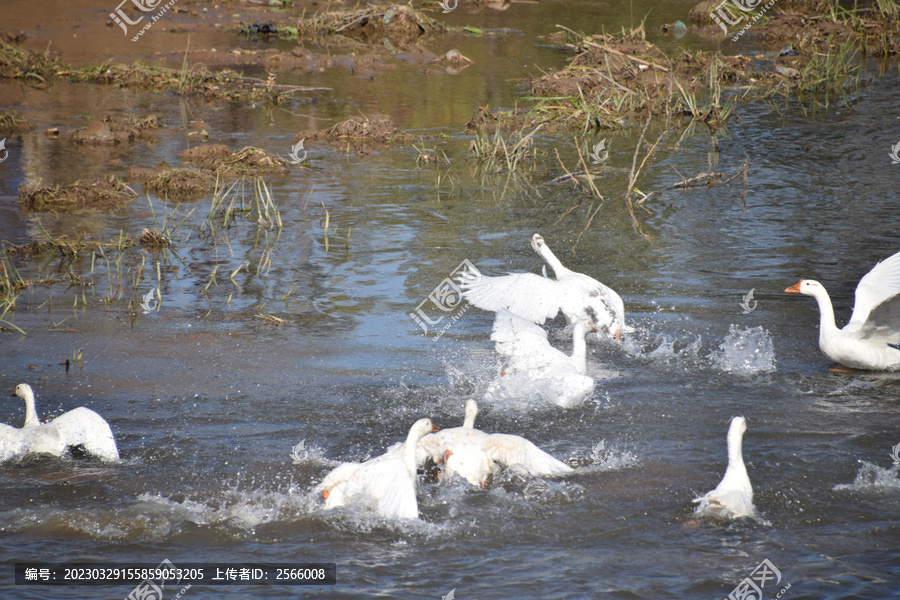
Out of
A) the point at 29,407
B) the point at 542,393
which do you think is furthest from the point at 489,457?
the point at 29,407

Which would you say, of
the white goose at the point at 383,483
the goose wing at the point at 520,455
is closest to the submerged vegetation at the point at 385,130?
the white goose at the point at 383,483

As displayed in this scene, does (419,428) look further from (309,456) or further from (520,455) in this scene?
(309,456)

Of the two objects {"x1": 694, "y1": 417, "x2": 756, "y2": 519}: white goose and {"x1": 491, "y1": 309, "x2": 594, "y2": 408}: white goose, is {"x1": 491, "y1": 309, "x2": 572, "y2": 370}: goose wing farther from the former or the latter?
{"x1": 694, "y1": 417, "x2": 756, "y2": 519}: white goose

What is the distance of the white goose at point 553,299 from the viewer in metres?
6.10

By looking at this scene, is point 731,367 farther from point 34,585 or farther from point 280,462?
point 34,585

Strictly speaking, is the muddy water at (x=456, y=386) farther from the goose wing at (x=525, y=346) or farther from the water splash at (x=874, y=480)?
the goose wing at (x=525, y=346)

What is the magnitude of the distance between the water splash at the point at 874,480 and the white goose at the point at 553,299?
1.93 metres

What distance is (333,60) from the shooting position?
58.6 ft

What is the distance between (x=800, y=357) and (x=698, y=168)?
486 cm

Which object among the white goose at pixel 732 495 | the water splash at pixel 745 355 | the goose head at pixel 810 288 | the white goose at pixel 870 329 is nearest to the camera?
the white goose at pixel 732 495

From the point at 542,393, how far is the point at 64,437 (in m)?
2.76

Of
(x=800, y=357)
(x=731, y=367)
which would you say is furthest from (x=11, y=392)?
(x=800, y=357)

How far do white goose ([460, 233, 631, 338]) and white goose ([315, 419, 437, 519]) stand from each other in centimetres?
197

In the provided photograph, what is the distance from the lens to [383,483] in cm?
420
